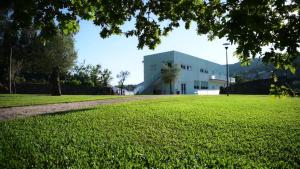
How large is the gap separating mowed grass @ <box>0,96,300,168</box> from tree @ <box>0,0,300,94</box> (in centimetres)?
245

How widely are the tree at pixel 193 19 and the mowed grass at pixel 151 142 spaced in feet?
8.02

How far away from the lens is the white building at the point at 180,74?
5647 centimetres

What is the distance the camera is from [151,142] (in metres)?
7.32

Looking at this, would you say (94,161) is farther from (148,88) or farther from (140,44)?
(148,88)

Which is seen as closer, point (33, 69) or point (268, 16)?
point (268, 16)

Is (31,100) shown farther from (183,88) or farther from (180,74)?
(183,88)

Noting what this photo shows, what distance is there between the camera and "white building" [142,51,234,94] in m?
56.5

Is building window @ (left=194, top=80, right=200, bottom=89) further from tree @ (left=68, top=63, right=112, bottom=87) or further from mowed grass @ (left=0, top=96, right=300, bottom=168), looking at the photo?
mowed grass @ (left=0, top=96, right=300, bottom=168)

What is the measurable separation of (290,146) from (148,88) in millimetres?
49580

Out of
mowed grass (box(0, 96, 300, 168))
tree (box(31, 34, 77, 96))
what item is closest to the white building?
tree (box(31, 34, 77, 96))

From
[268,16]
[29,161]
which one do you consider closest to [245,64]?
[268,16]

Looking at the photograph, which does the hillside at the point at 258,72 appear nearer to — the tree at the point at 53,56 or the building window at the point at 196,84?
the building window at the point at 196,84

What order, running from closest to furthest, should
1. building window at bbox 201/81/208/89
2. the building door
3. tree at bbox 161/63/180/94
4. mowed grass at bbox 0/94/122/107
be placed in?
1. mowed grass at bbox 0/94/122/107
2. tree at bbox 161/63/180/94
3. the building door
4. building window at bbox 201/81/208/89

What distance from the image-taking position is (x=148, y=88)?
56062mm
